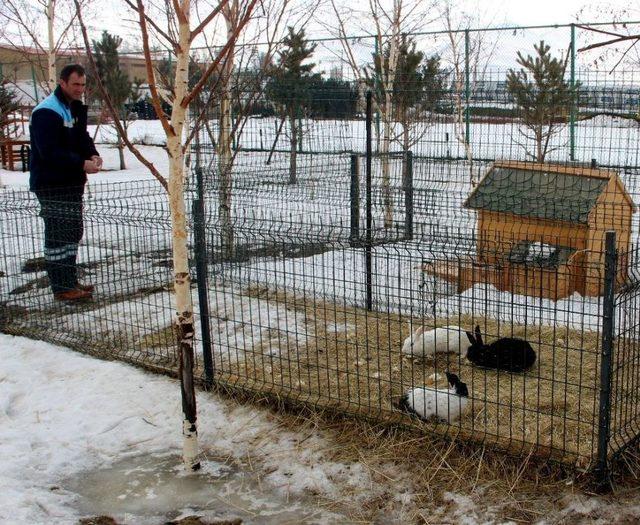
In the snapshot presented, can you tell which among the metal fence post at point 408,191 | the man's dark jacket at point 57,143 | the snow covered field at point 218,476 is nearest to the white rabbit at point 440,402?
the snow covered field at point 218,476

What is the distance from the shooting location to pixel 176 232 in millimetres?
3725

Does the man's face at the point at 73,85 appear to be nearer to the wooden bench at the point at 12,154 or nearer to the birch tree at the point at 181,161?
the birch tree at the point at 181,161

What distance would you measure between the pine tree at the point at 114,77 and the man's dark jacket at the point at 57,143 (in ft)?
41.9

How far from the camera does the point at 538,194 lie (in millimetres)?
7340

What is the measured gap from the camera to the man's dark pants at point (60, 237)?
20.5 feet

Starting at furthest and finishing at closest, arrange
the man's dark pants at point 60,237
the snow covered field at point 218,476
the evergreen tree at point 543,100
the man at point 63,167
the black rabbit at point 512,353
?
1. the evergreen tree at point 543,100
2. the man at point 63,167
3. the man's dark pants at point 60,237
4. the black rabbit at point 512,353
5. the snow covered field at point 218,476

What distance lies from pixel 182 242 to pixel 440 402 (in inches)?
64.2

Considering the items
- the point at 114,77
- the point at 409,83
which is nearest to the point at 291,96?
the point at 409,83

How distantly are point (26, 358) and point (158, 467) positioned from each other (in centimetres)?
208

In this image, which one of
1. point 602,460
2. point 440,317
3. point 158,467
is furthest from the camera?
point 440,317

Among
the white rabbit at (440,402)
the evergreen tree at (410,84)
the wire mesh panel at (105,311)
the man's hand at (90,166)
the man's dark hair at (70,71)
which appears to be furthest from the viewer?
the evergreen tree at (410,84)

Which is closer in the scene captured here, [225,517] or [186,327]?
[225,517]

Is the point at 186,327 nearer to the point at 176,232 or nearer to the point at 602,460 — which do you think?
the point at 176,232

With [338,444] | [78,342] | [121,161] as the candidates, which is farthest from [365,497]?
[121,161]
